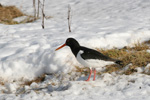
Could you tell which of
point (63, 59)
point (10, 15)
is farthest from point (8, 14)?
point (63, 59)

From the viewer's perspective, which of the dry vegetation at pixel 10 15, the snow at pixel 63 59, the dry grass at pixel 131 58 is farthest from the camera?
the dry vegetation at pixel 10 15

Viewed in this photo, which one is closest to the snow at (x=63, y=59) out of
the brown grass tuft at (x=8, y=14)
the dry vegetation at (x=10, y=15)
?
the dry vegetation at (x=10, y=15)

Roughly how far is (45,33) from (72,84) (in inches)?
188

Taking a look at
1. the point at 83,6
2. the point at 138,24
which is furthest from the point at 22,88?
the point at 83,6

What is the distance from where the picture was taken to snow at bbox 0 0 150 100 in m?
4.64

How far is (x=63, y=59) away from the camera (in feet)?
21.0

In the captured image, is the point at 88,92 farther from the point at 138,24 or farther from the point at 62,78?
the point at 138,24

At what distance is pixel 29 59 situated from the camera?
21.4 ft

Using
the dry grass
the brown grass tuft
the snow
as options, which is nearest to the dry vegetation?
the brown grass tuft

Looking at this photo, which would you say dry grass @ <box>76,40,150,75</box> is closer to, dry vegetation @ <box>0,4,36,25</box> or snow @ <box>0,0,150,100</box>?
snow @ <box>0,0,150,100</box>

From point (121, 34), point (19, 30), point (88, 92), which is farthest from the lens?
point (19, 30)

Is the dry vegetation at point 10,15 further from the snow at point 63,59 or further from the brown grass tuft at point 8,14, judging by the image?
the snow at point 63,59

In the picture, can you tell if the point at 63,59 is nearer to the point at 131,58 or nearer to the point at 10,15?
the point at 131,58

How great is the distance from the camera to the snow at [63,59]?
15.2 feet
